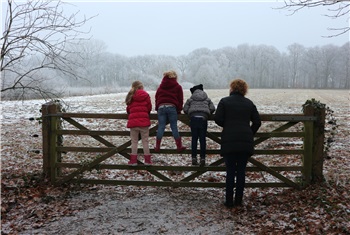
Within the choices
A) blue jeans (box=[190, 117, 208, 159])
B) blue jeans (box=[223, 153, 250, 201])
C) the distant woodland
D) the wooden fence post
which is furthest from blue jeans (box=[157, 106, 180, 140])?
the distant woodland

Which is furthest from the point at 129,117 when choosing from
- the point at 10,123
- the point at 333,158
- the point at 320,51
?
the point at 320,51

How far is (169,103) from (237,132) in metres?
1.63

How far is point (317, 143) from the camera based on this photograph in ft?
22.3

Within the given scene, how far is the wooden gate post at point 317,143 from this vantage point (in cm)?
670

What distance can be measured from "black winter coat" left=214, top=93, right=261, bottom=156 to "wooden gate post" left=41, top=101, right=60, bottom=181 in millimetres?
3668

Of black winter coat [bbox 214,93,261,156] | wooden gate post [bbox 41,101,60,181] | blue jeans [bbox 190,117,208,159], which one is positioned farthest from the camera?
wooden gate post [bbox 41,101,60,181]

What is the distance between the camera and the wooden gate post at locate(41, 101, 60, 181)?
715 cm

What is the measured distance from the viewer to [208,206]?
247 inches

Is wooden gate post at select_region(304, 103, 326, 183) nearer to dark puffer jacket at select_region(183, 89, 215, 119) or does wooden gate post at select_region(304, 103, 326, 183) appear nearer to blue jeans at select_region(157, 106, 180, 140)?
dark puffer jacket at select_region(183, 89, 215, 119)

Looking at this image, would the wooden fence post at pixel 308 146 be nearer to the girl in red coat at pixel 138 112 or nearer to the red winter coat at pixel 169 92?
the red winter coat at pixel 169 92

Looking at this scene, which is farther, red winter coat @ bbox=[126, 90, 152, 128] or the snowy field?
red winter coat @ bbox=[126, 90, 152, 128]

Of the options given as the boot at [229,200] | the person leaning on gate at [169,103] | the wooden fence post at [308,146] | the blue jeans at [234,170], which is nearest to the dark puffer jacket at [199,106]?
the person leaning on gate at [169,103]

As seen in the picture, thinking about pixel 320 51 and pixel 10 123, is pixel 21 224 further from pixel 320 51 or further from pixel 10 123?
pixel 320 51

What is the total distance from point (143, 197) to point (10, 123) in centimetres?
1288
